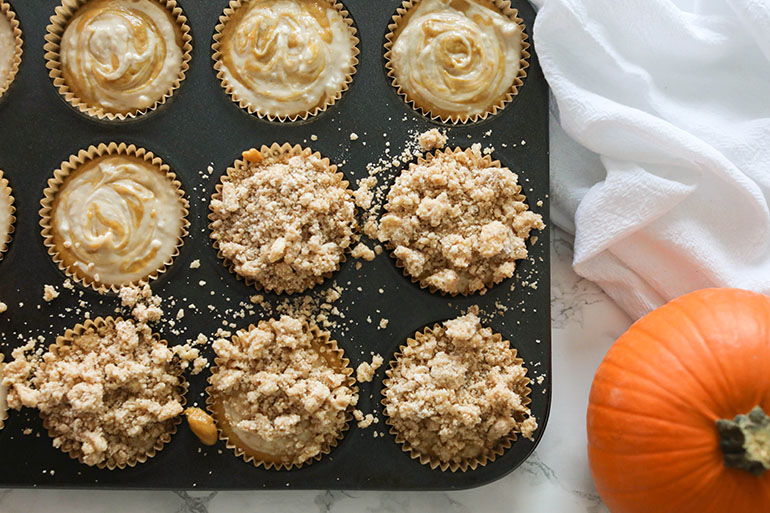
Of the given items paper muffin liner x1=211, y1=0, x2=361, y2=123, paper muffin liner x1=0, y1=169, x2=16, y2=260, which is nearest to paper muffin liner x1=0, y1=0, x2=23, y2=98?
paper muffin liner x1=0, y1=169, x2=16, y2=260

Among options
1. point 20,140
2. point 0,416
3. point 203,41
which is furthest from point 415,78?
point 0,416

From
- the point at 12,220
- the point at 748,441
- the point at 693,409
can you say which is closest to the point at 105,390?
the point at 12,220

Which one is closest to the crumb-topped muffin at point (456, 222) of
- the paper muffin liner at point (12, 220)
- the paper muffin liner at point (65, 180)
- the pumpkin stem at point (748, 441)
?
the paper muffin liner at point (65, 180)

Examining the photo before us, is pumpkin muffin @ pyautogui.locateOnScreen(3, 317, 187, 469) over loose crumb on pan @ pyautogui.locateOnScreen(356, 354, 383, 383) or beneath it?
over

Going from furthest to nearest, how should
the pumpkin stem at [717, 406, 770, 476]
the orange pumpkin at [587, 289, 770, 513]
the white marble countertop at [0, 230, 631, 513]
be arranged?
the white marble countertop at [0, 230, 631, 513]
the orange pumpkin at [587, 289, 770, 513]
the pumpkin stem at [717, 406, 770, 476]

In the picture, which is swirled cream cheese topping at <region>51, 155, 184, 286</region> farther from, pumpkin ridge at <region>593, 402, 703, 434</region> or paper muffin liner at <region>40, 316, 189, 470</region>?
pumpkin ridge at <region>593, 402, 703, 434</region>

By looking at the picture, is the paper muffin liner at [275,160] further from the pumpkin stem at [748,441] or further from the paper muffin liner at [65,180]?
the pumpkin stem at [748,441]
